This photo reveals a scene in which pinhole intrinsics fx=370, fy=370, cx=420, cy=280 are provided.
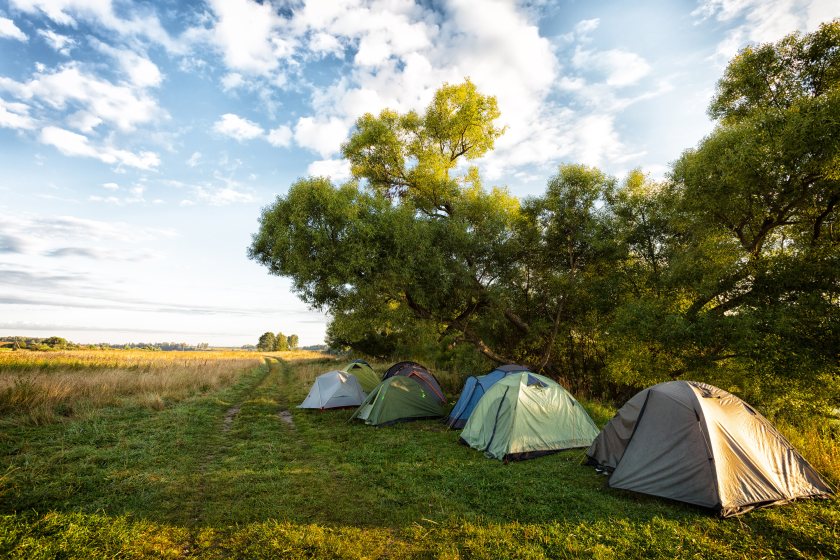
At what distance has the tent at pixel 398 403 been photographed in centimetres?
1220

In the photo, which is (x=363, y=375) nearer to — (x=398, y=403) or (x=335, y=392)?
(x=335, y=392)

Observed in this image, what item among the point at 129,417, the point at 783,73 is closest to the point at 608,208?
the point at 783,73

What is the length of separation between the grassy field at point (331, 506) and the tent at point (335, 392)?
4.46m

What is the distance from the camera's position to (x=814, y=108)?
9516mm

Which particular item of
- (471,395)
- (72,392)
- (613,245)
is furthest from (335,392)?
(613,245)

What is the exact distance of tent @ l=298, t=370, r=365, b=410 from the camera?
47.2ft

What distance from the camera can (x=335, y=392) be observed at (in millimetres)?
14547

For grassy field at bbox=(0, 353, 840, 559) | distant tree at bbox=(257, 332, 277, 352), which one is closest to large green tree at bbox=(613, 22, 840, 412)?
grassy field at bbox=(0, 353, 840, 559)

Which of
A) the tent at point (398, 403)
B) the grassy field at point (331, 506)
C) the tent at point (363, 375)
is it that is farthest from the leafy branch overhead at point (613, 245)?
the grassy field at point (331, 506)

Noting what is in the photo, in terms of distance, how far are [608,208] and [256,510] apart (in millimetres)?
15679

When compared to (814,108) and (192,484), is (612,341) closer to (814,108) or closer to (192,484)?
(814,108)

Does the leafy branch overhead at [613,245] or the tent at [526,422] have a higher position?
the leafy branch overhead at [613,245]

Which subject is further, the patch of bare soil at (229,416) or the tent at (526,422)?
the patch of bare soil at (229,416)

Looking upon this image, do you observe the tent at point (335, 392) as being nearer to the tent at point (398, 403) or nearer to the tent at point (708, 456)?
the tent at point (398, 403)
